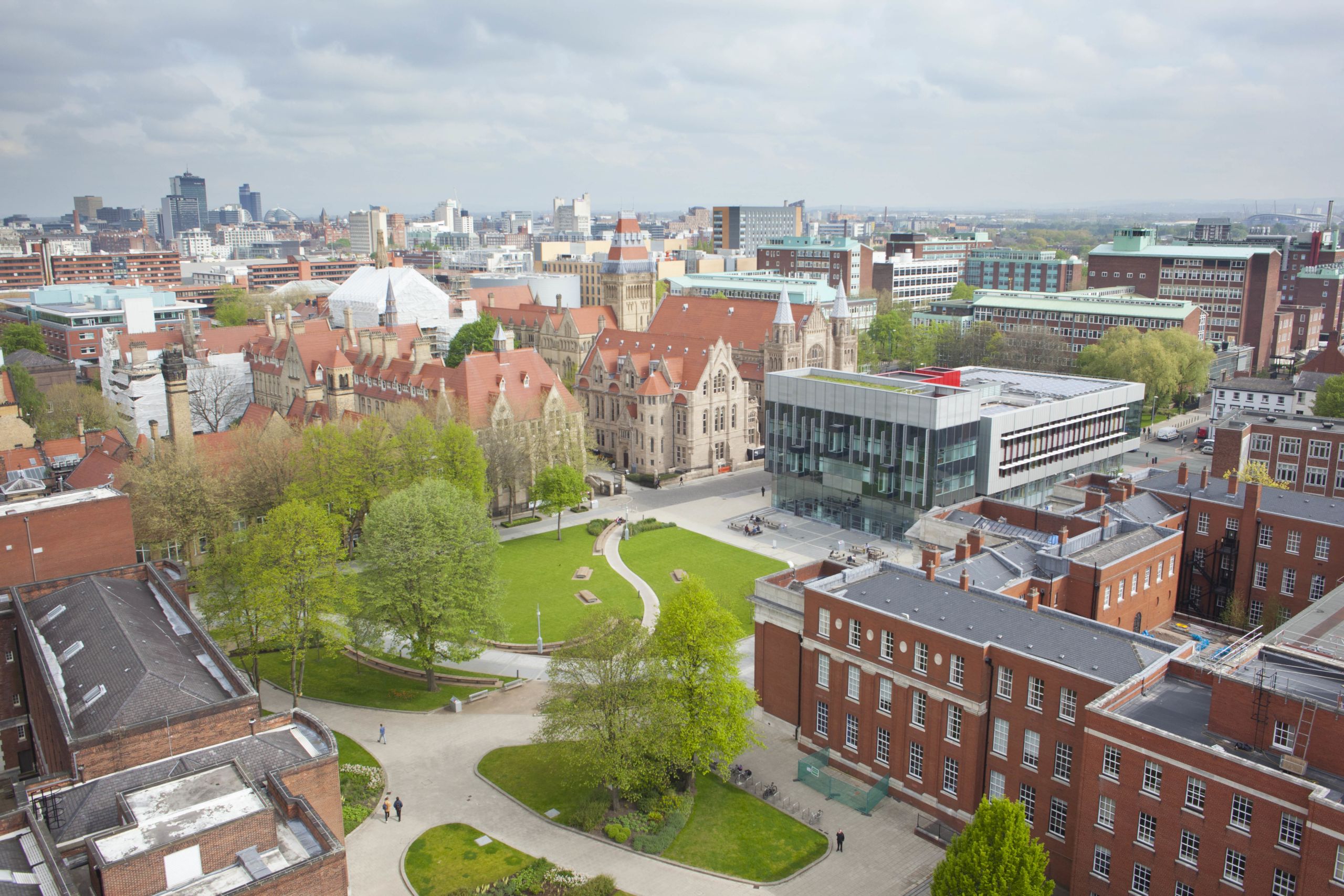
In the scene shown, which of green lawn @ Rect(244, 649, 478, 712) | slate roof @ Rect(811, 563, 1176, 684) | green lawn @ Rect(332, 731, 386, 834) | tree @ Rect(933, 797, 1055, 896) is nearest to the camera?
tree @ Rect(933, 797, 1055, 896)

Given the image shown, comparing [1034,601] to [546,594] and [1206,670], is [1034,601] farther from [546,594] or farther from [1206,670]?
[546,594]

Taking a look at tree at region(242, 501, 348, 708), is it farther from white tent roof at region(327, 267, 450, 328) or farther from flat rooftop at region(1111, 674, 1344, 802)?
white tent roof at region(327, 267, 450, 328)

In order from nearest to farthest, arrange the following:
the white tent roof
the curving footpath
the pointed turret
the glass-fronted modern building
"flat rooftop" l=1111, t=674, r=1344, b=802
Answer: "flat rooftop" l=1111, t=674, r=1344, b=802
the curving footpath
the glass-fronted modern building
the pointed turret
the white tent roof

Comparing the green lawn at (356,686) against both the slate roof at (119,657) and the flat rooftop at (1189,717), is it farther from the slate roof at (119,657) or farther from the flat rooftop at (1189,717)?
the flat rooftop at (1189,717)

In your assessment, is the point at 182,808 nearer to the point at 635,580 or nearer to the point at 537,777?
the point at 537,777

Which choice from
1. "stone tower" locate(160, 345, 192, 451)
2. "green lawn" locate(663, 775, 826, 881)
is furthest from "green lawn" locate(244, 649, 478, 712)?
"stone tower" locate(160, 345, 192, 451)
